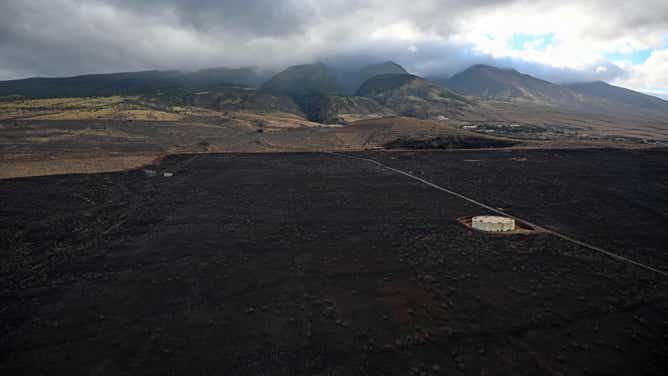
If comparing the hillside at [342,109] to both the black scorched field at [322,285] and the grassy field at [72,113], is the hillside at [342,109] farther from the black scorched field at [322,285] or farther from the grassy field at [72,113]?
the black scorched field at [322,285]

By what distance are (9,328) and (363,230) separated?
16.4 metres

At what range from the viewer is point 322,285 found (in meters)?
15.9

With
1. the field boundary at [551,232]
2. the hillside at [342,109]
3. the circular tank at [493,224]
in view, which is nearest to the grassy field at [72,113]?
the hillside at [342,109]

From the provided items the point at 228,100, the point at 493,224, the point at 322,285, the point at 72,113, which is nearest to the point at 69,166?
the point at 322,285

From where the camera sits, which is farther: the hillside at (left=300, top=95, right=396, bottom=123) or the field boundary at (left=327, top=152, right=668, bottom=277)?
the hillside at (left=300, top=95, right=396, bottom=123)

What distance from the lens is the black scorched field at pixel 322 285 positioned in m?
11.1

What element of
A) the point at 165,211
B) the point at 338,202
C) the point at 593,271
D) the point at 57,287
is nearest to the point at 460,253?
the point at 593,271

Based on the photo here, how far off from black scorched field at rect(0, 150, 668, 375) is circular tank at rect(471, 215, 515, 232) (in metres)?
1.18

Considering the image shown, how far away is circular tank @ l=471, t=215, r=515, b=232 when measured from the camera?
2275 centimetres

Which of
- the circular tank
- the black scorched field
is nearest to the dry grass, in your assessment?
the black scorched field

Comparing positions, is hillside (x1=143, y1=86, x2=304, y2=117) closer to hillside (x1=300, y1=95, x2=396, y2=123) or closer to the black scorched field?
hillside (x1=300, y1=95, x2=396, y2=123)

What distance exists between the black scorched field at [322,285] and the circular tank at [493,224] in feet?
3.87

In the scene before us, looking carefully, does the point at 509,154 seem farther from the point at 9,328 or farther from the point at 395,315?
the point at 9,328

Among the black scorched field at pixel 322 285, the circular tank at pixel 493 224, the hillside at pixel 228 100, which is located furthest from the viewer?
the hillside at pixel 228 100
